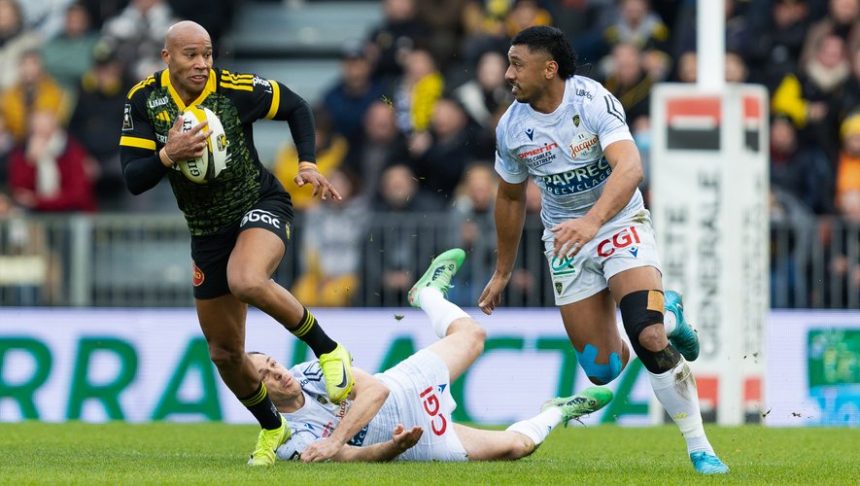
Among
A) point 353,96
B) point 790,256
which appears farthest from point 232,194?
point 353,96

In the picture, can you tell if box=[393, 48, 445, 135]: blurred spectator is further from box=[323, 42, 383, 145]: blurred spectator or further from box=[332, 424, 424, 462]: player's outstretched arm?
box=[332, 424, 424, 462]: player's outstretched arm

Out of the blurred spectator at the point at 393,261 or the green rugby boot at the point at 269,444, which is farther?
the blurred spectator at the point at 393,261

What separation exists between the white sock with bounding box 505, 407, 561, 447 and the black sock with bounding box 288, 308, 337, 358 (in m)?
1.43

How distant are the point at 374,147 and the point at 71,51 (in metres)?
4.78

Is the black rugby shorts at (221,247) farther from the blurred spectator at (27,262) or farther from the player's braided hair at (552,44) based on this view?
the blurred spectator at (27,262)

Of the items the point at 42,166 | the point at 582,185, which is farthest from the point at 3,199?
the point at 582,185

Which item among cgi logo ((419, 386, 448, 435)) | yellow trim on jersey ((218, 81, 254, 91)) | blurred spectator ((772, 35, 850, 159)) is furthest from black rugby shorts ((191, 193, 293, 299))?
blurred spectator ((772, 35, 850, 159))

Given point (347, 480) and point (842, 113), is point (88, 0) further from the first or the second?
point (347, 480)

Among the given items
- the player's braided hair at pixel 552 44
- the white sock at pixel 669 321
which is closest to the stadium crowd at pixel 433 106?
the white sock at pixel 669 321

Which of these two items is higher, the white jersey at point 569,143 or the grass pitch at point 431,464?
the white jersey at point 569,143

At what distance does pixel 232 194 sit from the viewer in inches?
396

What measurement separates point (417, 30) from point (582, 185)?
30.1 feet

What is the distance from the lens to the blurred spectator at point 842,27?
56.6ft

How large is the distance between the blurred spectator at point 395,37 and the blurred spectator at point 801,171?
427 centimetres
